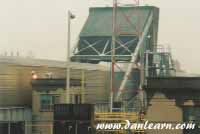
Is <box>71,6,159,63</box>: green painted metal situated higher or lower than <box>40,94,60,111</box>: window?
higher

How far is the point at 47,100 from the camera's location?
56375mm

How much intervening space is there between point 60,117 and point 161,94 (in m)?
6.04

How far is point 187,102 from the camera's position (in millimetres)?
32500

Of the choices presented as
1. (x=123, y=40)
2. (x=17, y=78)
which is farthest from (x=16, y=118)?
(x=123, y=40)

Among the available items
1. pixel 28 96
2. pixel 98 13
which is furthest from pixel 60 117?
pixel 98 13

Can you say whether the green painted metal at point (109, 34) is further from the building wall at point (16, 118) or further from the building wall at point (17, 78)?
the building wall at point (16, 118)

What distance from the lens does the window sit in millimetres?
55897

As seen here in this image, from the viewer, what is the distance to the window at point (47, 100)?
55897mm

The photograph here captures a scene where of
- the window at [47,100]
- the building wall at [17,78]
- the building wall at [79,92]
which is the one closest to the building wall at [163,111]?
the building wall at [79,92]

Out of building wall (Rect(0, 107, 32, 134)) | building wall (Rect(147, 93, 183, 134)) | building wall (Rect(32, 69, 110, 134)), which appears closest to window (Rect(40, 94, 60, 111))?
building wall (Rect(32, 69, 110, 134))

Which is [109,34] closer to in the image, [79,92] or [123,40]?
[123,40]

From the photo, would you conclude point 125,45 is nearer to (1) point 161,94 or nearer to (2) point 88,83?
(2) point 88,83

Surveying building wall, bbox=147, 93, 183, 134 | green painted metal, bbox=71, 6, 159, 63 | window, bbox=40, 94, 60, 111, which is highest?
green painted metal, bbox=71, 6, 159, 63

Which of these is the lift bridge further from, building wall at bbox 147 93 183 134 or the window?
building wall at bbox 147 93 183 134
